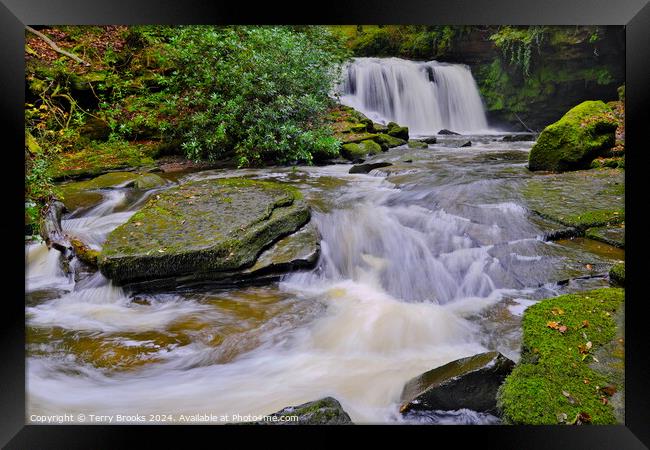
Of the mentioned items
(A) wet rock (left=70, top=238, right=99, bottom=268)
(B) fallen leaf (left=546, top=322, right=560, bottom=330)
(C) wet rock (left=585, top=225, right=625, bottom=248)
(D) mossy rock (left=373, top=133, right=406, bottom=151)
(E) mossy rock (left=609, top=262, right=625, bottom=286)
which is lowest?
(B) fallen leaf (left=546, top=322, right=560, bottom=330)

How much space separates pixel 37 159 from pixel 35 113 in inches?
15.5

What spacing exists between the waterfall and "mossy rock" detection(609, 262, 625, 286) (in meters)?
5.47

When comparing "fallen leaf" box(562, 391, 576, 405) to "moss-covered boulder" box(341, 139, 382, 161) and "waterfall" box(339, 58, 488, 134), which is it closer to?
"moss-covered boulder" box(341, 139, 382, 161)

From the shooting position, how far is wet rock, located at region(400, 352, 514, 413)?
2119mm

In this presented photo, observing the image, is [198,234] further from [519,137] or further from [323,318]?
[519,137]

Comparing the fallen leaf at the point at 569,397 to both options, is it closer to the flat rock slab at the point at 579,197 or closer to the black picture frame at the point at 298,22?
the black picture frame at the point at 298,22

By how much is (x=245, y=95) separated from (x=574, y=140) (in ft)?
14.1

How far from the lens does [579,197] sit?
3.94 metres

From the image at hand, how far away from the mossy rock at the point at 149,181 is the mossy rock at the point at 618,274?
180 inches

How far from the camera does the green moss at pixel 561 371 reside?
6.72 feet

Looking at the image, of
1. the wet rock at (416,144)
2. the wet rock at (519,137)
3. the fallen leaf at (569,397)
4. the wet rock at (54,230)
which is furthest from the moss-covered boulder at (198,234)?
the wet rock at (519,137)

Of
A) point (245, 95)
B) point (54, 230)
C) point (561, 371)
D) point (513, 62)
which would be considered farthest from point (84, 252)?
point (513, 62)

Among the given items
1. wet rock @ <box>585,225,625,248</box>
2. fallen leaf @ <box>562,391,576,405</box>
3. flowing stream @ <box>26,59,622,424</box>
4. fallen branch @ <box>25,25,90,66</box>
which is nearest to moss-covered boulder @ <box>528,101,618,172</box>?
flowing stream @ <box>26,59,622,424</box>

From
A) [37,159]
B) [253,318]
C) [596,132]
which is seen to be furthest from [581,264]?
[37,159]
